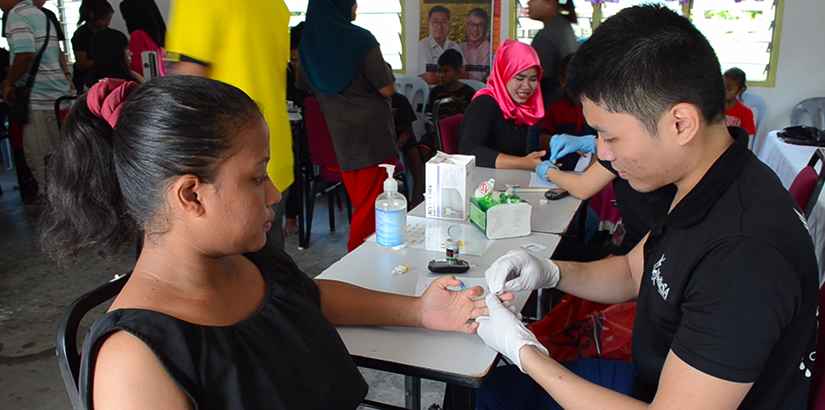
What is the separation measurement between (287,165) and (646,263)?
3.93ft

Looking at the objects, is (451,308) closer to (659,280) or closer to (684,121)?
(659,280)

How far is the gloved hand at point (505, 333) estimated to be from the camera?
3.41ft

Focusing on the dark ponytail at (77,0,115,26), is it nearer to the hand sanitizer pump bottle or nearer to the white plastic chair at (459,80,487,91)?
the white plastic chair at (459,80,487,91)

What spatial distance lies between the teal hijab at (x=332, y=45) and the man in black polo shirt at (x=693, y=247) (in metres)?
1.63

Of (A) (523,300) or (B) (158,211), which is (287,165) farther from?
(B) (158,211)

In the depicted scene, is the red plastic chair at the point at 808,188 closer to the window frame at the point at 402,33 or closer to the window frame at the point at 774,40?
the window frame at the point at 774,40

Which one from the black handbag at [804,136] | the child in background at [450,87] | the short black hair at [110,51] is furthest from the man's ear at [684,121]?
the child in background at [450,87]

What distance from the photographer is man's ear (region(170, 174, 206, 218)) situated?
770 millimetres

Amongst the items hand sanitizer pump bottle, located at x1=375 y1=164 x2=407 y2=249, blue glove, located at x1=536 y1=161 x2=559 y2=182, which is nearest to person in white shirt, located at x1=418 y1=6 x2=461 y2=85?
blue glove, located at x1=536 y1=161 x2=559 y2=182

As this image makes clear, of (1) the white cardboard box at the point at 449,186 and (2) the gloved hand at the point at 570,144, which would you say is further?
(2) the gloved hand at the point at 570,144

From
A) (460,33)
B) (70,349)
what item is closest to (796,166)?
(70,349)

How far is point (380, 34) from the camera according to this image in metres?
5.86

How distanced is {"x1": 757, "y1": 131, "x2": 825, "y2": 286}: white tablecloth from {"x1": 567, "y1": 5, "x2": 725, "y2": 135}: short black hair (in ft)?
4.23

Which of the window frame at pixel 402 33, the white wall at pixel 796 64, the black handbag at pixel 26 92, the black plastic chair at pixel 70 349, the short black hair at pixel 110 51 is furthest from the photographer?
the window frame at pixel 402 33
